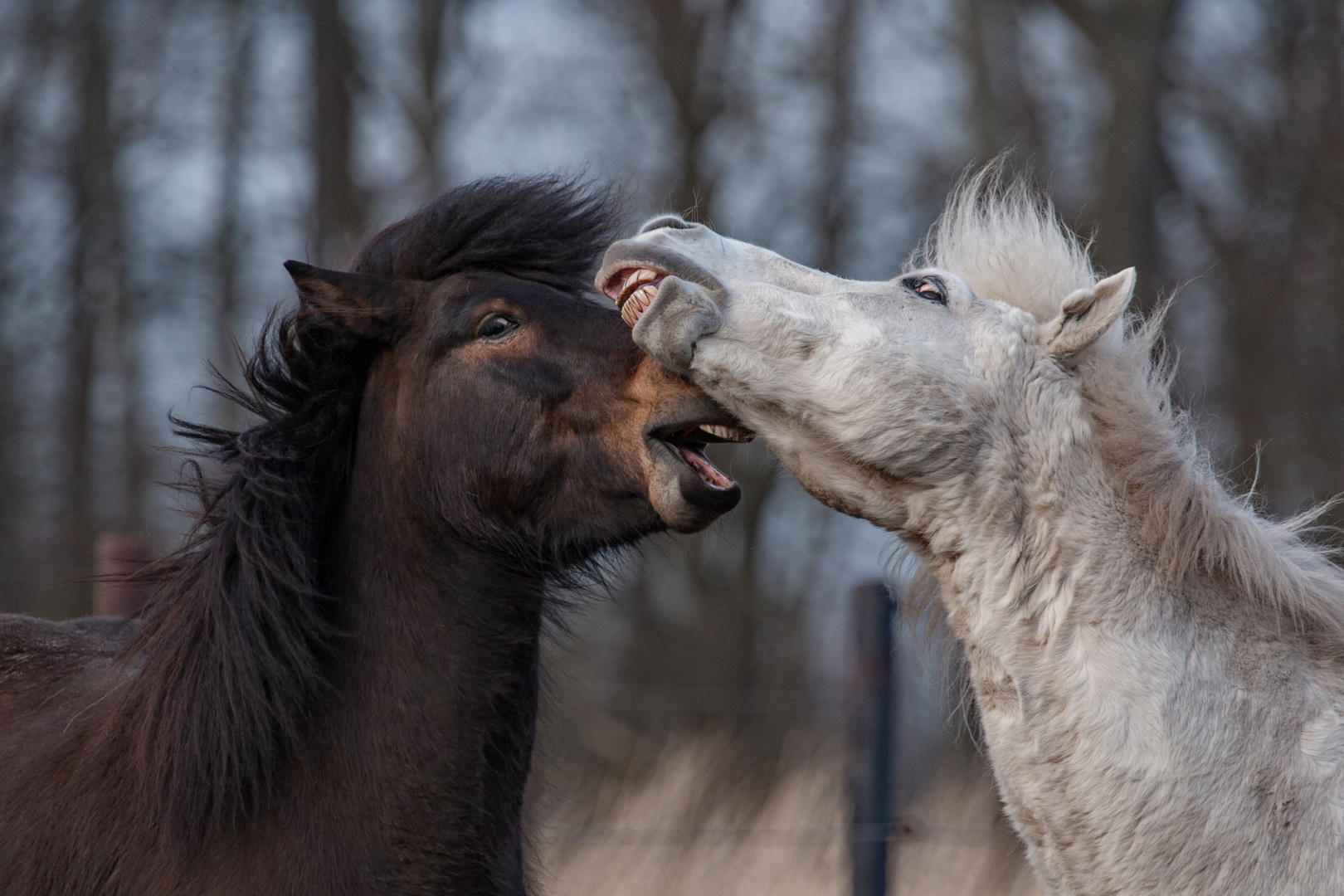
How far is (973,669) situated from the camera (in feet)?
7.50

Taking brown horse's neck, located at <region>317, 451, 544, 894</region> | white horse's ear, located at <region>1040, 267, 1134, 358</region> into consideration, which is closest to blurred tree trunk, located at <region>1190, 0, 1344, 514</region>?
white horse's ear, located at <region>1040, 267, 1134, 358</region>

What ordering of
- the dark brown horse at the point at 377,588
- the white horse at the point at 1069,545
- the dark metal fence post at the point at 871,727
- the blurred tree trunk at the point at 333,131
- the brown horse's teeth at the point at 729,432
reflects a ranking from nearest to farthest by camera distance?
the white horse at the point at 1069,545, the dark brown horse at the point at 377,588, the brown horse's teeth at the point at 729,432, the dark metal fence post at the point at 871,727, the blurred tree trunk at the point at 333,131

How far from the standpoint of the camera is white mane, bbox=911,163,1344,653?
221 centimetres

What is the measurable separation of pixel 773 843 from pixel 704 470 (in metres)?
3.64

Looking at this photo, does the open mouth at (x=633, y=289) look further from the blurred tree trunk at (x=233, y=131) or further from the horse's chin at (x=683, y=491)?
the blurred tree trunk at (x=233, y=131)

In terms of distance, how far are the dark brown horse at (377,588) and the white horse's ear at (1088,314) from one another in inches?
26.7

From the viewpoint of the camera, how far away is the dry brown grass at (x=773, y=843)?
5387 mm

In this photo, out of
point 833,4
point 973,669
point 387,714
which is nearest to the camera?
point 973,669

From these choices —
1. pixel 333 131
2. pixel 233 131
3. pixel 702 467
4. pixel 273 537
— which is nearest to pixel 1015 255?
pixel 702 467

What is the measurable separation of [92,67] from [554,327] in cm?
1375

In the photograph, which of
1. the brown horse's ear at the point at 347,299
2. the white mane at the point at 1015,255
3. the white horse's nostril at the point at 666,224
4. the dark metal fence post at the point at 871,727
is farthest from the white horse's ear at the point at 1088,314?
the dark metal fence post at the point at 871,727

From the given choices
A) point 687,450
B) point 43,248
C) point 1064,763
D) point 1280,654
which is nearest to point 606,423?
point 687,450

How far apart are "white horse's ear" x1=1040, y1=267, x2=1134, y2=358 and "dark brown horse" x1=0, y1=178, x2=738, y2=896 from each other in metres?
0.68

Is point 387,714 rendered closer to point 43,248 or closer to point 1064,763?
point 1064,763
